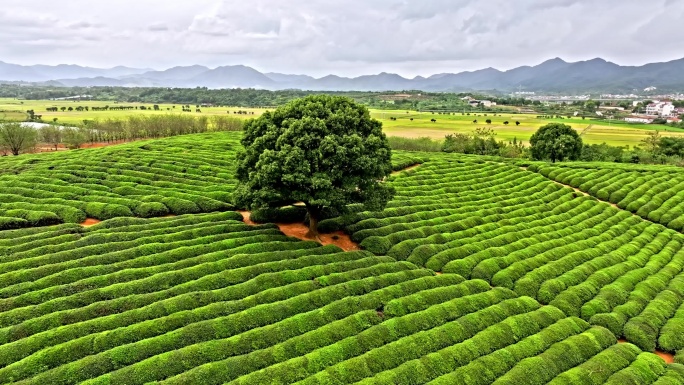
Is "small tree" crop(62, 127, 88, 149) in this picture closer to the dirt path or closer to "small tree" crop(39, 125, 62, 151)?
"small tree" crop(39, 125, 62, 151)

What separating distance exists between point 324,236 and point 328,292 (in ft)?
33.4

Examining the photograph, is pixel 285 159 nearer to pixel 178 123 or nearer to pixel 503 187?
pixel 503 187

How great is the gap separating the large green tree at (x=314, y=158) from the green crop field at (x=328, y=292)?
3341 mm

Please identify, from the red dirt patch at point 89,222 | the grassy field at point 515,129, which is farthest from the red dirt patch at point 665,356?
the grassy field at point 515,129

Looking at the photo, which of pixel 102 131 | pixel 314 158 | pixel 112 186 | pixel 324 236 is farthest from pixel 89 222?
pixel 102 131

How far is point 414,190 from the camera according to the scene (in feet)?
154

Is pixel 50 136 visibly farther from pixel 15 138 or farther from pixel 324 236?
pixel 324 236

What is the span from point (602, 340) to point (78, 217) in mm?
36955

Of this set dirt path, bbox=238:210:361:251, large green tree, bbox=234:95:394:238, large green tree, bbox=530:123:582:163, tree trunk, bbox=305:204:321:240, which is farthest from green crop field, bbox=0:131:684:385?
large green tree, bbox=530:123:582:163

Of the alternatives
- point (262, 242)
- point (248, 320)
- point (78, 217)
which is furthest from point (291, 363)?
point (78, 217)

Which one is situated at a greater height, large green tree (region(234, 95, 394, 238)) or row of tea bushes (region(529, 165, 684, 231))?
large green tree (region(234, 95, 394, 238))

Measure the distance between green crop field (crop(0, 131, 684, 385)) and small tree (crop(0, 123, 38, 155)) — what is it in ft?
121

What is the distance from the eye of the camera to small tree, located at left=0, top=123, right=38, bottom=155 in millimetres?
69375

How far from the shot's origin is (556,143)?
7156cm
